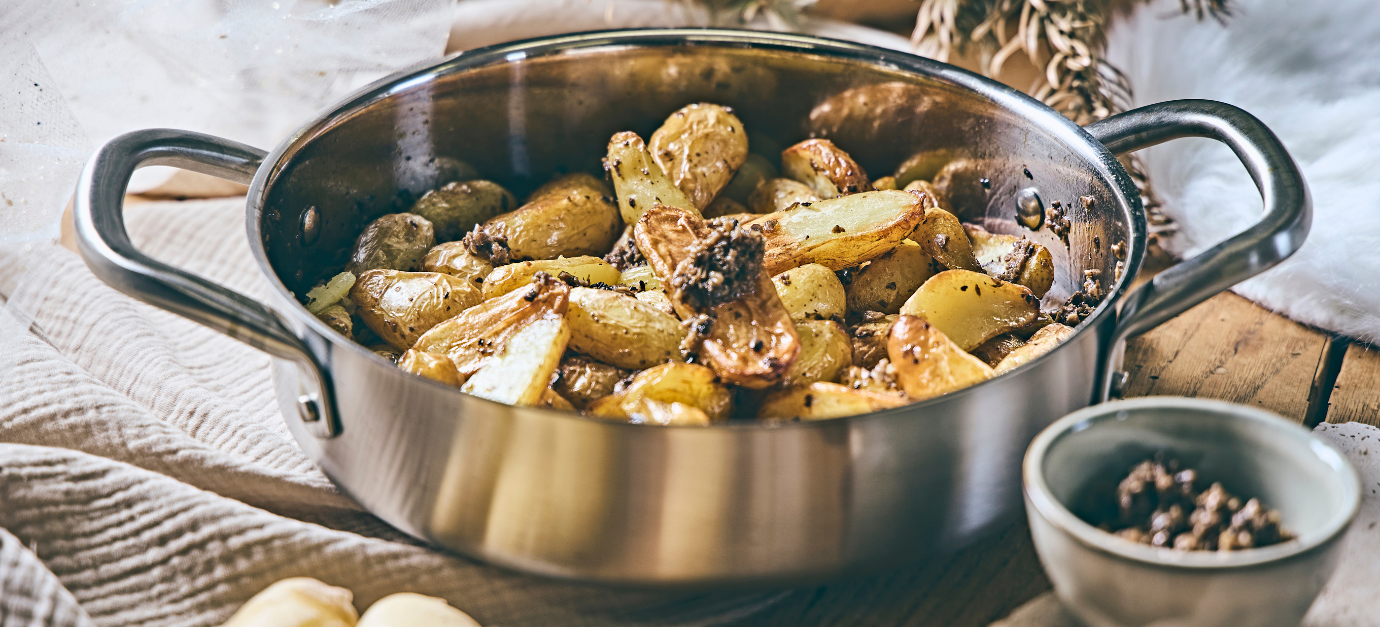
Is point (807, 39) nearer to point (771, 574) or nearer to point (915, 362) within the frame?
point (915, 362)

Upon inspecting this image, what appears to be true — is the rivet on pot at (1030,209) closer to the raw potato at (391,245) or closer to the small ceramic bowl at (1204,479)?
the small ceramic bowl at (1204,479)

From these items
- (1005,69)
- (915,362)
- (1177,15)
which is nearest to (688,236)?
(915,362)

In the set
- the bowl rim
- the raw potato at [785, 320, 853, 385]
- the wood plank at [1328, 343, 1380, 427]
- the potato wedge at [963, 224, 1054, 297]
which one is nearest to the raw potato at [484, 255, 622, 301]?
the raw potato at [785, 320, 853, 385]

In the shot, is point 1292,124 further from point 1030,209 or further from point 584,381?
point 584,381

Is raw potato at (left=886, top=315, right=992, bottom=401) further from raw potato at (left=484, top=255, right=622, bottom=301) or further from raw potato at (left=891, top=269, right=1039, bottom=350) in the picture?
raw potato at (left=484, top=255, right=622, bottom=301)

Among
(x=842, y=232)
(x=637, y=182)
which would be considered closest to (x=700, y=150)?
(x=637, y=182)

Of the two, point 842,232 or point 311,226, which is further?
point 311,226
